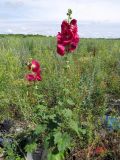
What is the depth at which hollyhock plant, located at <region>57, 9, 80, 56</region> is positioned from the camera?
443 cm

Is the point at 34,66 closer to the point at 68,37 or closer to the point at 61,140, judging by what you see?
the point at 68,37

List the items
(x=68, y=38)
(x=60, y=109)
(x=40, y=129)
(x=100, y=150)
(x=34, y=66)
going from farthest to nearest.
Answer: (x=34, y=66) < (x=100, y=150) < (x=60, y=109) < (x=40, y=129) < (x=68, y=38)

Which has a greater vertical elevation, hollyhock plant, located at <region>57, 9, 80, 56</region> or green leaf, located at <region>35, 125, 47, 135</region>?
hollyhock plant, located at <region>57, 9, 80, 56</region>

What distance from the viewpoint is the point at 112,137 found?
16.6 feet

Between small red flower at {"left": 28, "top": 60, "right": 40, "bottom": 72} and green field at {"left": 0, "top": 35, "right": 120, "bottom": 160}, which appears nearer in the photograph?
green field at {"left": 0, "top": 35, "right": 120, "bottom": 160}

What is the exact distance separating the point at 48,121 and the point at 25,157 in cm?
67

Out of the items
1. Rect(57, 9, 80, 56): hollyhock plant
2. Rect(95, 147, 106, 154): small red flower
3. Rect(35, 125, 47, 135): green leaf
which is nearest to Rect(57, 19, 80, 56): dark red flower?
Rect(57, 9, 80, 56): hollyhock plant

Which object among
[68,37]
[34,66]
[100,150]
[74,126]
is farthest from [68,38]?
[100,150]

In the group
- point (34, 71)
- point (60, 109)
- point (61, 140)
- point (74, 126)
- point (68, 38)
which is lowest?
point (61, 140)

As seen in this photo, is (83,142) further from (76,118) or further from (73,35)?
(73,35)

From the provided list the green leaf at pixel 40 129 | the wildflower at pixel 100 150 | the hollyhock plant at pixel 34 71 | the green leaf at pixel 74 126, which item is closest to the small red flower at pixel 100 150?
the wildflower at pixel 100 150

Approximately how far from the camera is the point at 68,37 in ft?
14.6

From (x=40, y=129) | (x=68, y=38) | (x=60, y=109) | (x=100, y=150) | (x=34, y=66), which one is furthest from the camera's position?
(x=34, y=66)

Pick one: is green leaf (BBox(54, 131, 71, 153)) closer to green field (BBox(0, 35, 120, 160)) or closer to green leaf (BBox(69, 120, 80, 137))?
green field (BBox(0, 35, 120, 160))
